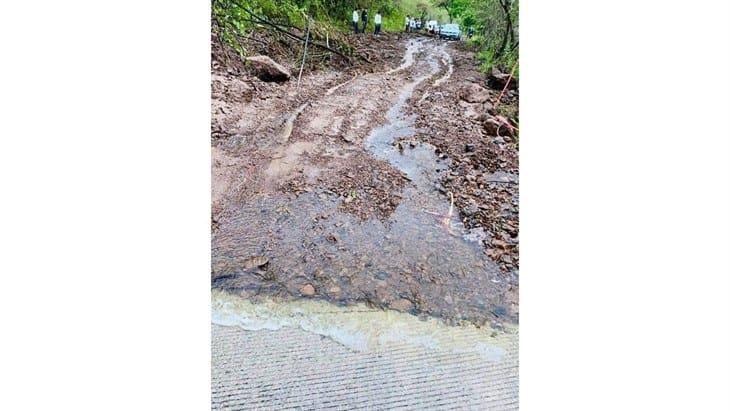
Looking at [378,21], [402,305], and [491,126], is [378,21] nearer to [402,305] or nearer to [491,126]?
[491,126]

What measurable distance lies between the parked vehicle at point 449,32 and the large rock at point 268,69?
0.74m

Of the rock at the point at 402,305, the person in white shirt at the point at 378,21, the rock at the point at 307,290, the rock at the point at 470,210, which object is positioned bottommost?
the rock at the point at 402,305

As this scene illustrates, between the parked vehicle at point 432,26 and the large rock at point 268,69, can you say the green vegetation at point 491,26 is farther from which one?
the large rock at point 268,69

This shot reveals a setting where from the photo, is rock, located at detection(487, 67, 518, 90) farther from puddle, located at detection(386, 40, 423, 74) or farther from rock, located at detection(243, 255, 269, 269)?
rock, located at detection(243, 255, 269, 269)

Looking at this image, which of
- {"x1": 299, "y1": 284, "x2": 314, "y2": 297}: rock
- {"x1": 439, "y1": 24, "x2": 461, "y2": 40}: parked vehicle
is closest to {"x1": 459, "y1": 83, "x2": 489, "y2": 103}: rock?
{"x1": 439, "y1": 24, "x2": 461, "y2": 40}: parked vehicle

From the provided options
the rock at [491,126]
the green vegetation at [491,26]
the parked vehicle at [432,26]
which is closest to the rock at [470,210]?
the rock at [491,126]

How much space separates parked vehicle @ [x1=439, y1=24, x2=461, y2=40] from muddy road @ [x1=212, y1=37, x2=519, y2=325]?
0.15 feet

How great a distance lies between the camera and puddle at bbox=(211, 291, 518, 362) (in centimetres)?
193

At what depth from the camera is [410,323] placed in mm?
1946

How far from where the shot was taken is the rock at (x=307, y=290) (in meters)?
1.98

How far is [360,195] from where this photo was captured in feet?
6.98

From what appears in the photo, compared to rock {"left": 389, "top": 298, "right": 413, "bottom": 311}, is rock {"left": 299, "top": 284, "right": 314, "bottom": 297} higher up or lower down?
higher up

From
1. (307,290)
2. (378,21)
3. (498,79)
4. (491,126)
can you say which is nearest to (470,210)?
(491,126)
